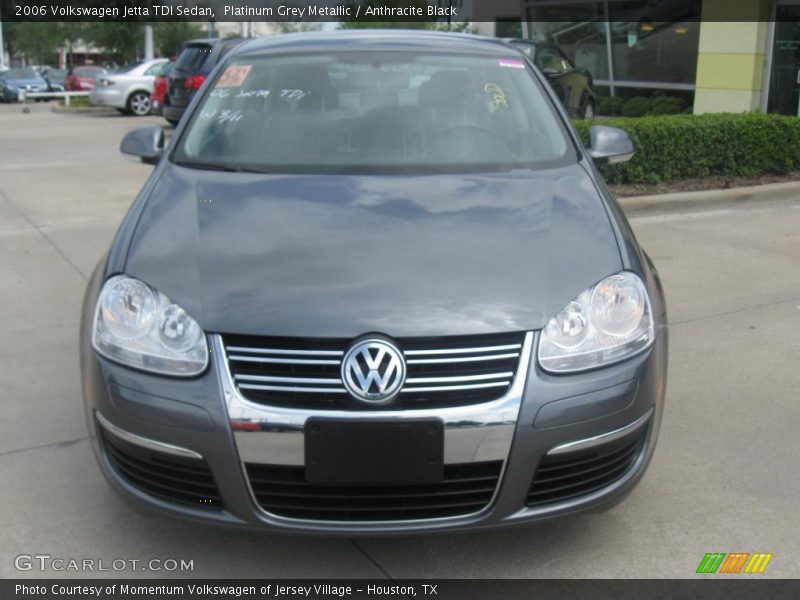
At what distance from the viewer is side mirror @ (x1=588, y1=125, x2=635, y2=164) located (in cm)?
421

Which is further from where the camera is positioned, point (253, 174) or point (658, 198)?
point (658, 198)

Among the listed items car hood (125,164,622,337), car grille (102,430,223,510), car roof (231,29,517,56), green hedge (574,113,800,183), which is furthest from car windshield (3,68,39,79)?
car grille (102,430,223,510)

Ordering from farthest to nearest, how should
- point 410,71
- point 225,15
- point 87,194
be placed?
point 225,15 → point 87,194 → point 410,71

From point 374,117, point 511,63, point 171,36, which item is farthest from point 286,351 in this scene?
point 171,36

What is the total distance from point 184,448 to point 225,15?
88.9ft

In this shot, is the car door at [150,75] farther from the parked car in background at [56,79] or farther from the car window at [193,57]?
the parked car in background at [56,79]

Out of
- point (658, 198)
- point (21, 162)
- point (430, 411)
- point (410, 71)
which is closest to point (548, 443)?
point (430, 411)

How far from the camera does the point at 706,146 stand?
9430mm

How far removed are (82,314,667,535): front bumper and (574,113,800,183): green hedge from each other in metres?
6.57

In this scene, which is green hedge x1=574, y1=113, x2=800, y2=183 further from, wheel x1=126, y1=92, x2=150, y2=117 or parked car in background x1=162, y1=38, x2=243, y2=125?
wheel x1=126, y1=92, x2=150, y2=117

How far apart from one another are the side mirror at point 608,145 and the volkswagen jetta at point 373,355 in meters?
1.02

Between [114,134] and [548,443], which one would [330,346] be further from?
[114,134]

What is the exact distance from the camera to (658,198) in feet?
28.3

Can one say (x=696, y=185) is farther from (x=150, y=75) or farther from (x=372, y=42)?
(x=150, y=75)
